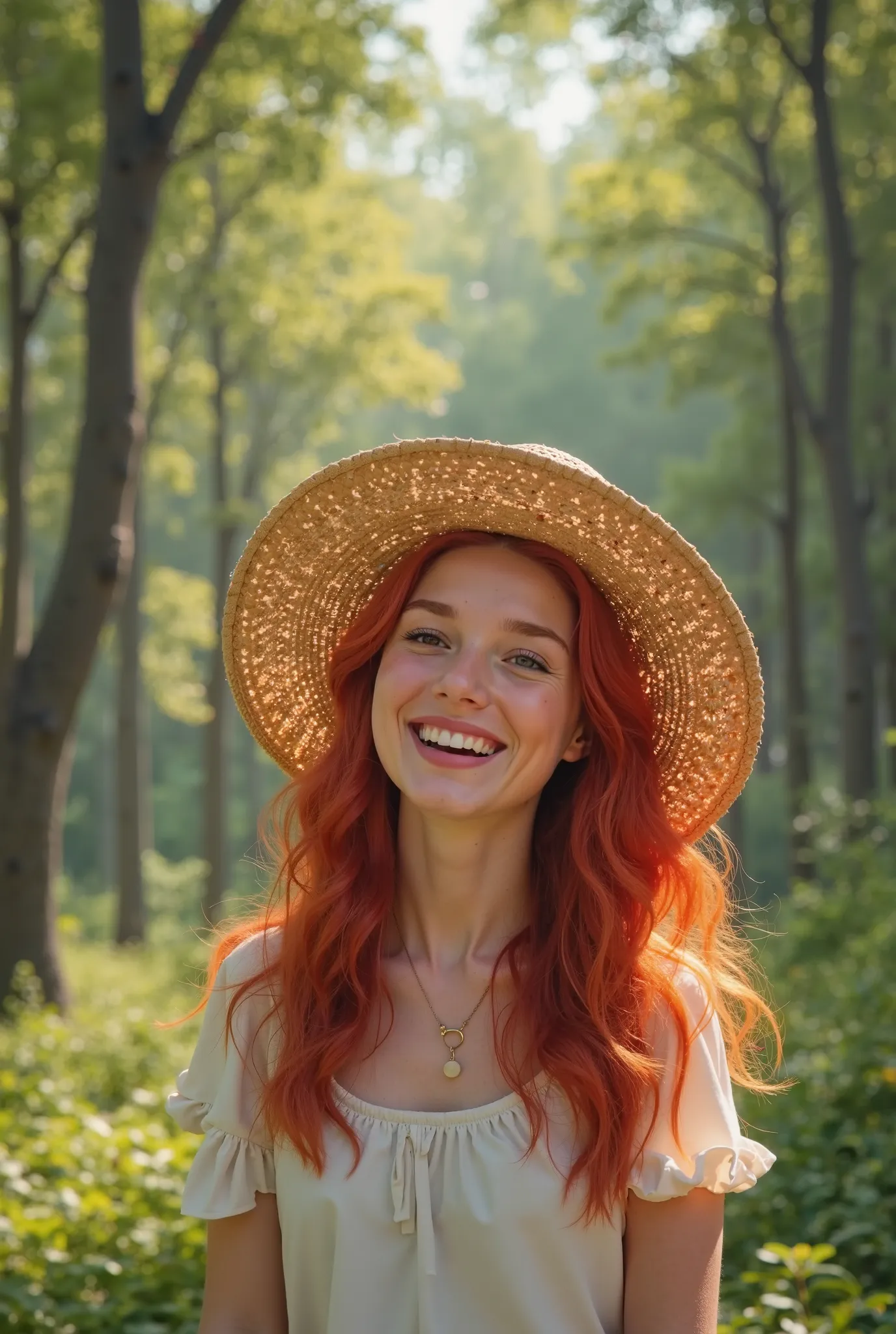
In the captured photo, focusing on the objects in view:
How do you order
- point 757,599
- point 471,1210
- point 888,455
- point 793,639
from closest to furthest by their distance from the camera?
point 471,1210 → point 793,639 → point 888,455 → point 757,599

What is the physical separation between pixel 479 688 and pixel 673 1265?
0.96 metres

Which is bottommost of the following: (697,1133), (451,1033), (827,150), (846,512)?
(697,1133)

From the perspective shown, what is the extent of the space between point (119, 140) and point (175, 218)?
22.2ft

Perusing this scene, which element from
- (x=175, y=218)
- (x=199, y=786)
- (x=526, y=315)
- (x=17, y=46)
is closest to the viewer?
(x=17, y=46)

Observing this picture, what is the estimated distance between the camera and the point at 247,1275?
234 centimetres

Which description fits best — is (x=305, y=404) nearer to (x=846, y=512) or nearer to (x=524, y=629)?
(x=846, y=512)

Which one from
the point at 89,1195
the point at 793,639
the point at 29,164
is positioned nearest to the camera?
the point at 89,1195

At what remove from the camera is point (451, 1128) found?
2.25m

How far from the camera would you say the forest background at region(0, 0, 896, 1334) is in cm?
447

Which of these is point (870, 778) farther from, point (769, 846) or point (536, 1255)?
point (769, 846)

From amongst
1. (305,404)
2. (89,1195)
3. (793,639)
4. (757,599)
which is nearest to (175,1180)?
(89,1195)

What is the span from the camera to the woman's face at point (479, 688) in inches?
92.0

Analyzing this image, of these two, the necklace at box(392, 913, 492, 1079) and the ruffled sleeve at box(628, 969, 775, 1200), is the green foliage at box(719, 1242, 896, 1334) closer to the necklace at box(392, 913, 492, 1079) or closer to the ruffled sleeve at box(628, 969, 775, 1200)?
the ruffled sleeve at box(628, 969, 775, 1200)

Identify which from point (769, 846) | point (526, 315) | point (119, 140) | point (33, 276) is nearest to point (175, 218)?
point (33, 276)
